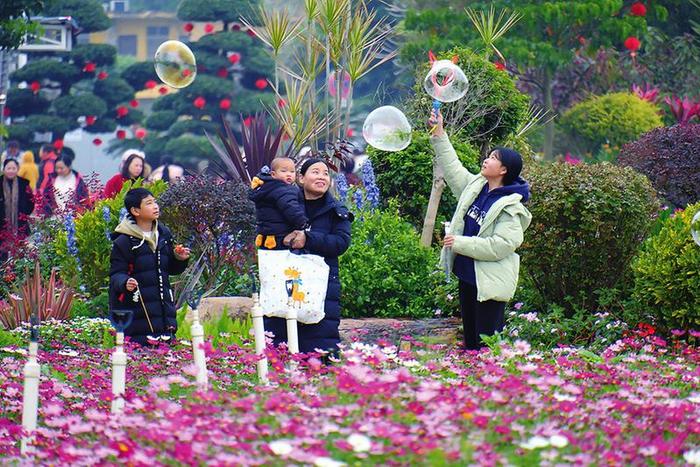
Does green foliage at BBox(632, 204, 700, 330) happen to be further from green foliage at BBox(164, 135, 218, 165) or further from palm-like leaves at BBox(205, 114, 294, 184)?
green foliage at BBox(164, 135, 218, 165)

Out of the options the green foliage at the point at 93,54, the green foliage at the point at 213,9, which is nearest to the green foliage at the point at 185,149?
the green foliage at the point at 93,54

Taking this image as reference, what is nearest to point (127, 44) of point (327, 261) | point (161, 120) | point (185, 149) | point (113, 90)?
point (113, 90)

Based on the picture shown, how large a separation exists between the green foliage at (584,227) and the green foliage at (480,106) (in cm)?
291

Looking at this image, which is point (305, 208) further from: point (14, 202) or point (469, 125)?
point (14, 202)

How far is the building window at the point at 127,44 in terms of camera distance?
81.7 meters

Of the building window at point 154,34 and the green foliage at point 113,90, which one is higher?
the building window at point 154,34

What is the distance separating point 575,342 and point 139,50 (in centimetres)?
7163

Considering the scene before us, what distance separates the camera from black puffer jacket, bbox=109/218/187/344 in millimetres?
8867

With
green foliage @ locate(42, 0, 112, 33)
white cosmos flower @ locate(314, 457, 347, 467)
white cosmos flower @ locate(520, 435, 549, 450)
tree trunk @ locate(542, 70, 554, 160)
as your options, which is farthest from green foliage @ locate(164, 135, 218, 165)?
white cosmos flower @ locate(314, 457, 347, 467)

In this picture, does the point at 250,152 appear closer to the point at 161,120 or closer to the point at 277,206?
the point at 277,206

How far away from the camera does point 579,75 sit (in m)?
32.6

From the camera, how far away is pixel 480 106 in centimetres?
1339

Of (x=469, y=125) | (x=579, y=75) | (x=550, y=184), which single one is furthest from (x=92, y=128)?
(x=550, y=184)

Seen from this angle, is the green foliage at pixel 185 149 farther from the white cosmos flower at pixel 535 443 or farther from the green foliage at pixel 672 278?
the white cosmos flower at pixel 535 443
